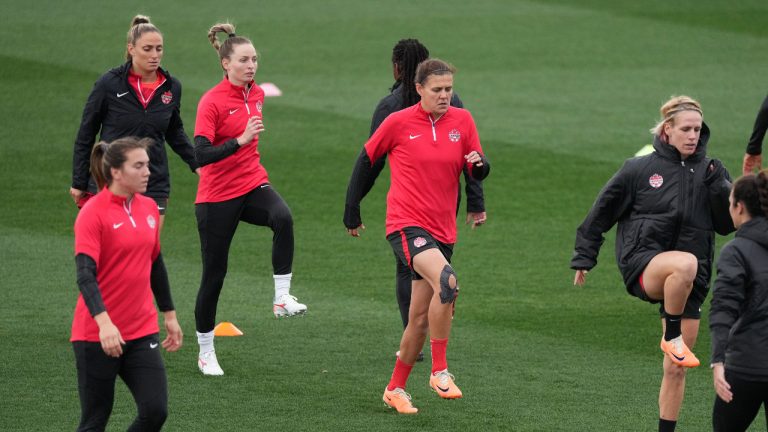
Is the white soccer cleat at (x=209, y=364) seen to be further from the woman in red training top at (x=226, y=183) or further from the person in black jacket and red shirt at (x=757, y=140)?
the person in black jacket and red shirt at (x=757, y=140)

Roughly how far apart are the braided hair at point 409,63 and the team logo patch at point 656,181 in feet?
7.57

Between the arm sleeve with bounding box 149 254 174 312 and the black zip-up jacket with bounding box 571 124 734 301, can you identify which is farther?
the black zip-up jacket with bounding box 571 124 734 301

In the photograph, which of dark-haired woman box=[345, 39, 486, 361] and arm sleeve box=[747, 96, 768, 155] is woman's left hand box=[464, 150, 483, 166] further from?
arm sleeve box=[747, 96, 768, 155]

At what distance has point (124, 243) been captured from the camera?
626 cm

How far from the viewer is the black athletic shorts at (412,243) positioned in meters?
8.11

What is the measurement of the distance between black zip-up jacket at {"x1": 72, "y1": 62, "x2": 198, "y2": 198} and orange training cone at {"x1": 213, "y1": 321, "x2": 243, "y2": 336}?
1.47 m

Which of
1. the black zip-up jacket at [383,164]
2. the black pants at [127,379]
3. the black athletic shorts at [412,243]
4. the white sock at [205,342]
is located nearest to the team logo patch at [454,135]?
the black zip-up jacket at [383,164]

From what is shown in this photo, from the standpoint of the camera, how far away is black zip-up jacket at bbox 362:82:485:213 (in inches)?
342

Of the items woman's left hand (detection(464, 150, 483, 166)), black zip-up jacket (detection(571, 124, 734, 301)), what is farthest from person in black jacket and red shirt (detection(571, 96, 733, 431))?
woman's left hand (detection(464, 150, 483, 166))

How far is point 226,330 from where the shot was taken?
1033 centimetres

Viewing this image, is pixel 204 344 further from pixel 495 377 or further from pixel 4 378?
pixel 495 377

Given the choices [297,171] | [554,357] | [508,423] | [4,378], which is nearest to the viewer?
[508,423]

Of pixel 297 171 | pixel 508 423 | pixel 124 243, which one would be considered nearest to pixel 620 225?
pixel 508 423

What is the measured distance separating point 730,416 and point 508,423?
212 cm
